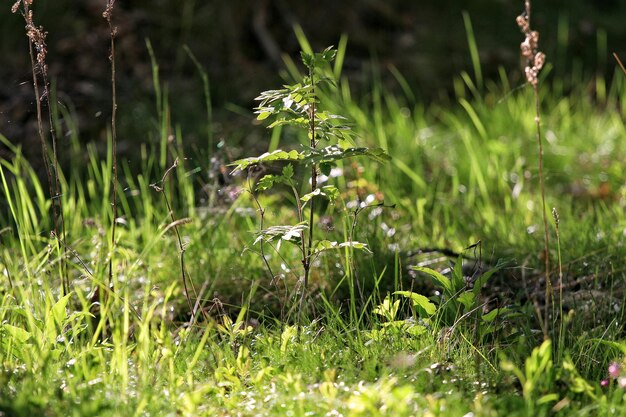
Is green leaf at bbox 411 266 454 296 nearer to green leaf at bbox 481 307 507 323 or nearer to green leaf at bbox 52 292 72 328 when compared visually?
green leaf at bbox 481 307 507 323

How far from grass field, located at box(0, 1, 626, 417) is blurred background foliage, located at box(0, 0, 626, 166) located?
0.61m

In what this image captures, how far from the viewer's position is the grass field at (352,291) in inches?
79.4

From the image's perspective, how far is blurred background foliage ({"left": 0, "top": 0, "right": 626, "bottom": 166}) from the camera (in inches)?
201

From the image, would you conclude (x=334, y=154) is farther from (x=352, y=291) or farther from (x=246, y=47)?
(x=246, y=47)

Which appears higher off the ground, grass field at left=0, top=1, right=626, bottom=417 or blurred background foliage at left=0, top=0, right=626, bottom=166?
blurred background foliage at left=0, top=0, right=626, bottom=166

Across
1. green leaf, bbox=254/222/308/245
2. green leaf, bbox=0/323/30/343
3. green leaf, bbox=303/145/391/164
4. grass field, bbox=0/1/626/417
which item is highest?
green leaf, bbox=303/145/391/164

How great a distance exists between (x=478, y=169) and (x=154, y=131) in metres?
1.85

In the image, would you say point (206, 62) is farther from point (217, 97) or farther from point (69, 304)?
point (69, 304)

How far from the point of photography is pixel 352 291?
2.43 m

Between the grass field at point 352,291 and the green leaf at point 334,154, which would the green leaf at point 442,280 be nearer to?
the grass field at point 352,291

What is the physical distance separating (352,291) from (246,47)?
12.8 feet

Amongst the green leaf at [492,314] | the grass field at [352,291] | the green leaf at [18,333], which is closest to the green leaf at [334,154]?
the grass field at [352,291]

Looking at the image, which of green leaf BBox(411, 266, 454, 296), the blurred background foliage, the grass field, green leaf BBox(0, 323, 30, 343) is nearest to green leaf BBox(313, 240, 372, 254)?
the grass field

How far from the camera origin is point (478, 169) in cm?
386
